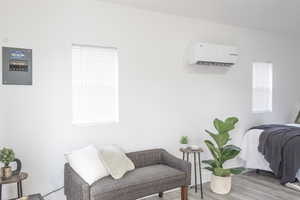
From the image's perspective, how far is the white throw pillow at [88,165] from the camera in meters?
2.52

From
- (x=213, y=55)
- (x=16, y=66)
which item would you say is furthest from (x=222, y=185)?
(x=16, y=66)

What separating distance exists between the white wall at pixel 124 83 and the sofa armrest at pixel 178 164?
318 millimetres

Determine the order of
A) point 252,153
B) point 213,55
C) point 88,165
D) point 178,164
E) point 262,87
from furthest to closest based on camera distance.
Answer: point 262,87, point 252,153, point 213,55, point 178,164, point 88,165

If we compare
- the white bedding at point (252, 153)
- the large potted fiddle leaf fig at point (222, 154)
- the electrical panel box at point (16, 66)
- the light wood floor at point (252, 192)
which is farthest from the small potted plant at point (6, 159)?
the white bedding at point (252, 153)

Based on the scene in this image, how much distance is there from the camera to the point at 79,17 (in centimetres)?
298

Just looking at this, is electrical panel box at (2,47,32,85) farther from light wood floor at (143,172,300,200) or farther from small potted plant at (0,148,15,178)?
light wood floor at (143,172,300,200)

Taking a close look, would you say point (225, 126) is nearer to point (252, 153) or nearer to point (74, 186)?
point (252, 153)

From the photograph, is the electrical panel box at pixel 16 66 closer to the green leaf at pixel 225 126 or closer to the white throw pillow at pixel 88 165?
the white throw pillow at pixel 88 165

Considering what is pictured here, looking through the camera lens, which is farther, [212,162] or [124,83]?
[212,162]

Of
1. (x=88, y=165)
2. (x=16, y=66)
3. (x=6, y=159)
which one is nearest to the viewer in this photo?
(x=6, y=159)

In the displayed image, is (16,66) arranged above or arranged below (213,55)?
below

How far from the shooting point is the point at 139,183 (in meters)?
2.64

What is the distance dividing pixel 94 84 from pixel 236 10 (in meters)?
2.24

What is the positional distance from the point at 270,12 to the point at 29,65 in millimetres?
3361
